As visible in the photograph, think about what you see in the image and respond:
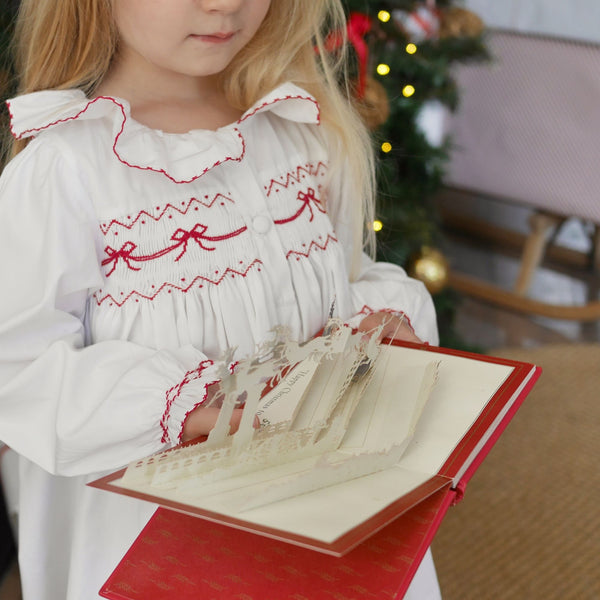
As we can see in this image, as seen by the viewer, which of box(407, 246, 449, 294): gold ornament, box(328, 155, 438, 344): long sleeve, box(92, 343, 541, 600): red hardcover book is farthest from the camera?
box(407, 246, 449, 294): gold ornament

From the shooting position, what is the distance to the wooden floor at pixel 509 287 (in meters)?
1.98

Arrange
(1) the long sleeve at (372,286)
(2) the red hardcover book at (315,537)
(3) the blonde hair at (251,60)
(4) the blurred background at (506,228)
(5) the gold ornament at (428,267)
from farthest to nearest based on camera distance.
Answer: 1. (5) the gold ornament at (428,267)
2. (4) the blurred background at (506,228)
3. (1) the long sleeve at (372,286)
4. (3) the blonde hair at (251,60)
5. (2) the red hardcover book at (315,537)

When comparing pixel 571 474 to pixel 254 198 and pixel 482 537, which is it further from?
pixel 254 198

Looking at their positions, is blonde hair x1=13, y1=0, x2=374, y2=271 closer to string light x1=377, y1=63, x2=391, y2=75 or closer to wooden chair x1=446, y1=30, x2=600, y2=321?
string light x1=377, y1=63, x2=391, y2=75

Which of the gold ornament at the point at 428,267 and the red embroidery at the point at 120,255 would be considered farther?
the gold ornament at the point at 428,267

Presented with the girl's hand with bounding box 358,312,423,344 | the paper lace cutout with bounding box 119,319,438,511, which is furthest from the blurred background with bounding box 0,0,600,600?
the paper lace cutout with bounding box 119,319,438,511

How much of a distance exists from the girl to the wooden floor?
111 centimetres

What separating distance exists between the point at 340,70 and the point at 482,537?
797 mm

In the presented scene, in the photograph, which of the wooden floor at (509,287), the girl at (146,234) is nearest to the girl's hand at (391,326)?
the girl at (146,234)

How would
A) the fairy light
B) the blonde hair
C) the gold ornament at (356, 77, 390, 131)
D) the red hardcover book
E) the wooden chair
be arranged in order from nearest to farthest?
the red hardcover book, the blonde hair, the gold ornament at (356, 77, 390, 131), the fairy light, the wooden chair

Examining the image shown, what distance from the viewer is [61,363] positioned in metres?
0.67

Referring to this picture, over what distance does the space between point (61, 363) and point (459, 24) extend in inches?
43.4

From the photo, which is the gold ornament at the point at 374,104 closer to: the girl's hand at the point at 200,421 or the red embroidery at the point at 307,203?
the red embroidery at the point at 307,203

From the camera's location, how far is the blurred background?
1.30 metres
